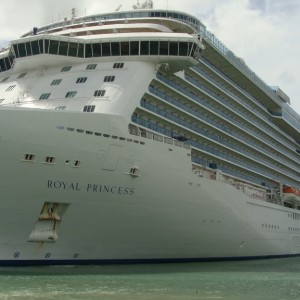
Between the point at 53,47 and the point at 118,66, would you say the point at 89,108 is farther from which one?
the point at 53,47

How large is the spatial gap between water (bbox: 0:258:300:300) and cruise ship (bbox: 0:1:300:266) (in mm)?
1310

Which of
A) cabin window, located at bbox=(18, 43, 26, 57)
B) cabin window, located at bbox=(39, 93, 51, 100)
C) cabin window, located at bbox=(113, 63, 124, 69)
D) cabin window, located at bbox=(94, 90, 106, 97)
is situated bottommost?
cabin window, located at bbox=(94, 90, 106, 97)

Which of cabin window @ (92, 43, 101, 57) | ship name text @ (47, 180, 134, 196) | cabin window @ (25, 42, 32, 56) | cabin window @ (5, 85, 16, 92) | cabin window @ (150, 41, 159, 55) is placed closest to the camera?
ship name text @ (47, 180, 134, 196)

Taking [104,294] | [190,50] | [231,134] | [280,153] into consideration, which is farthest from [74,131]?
[280,153]

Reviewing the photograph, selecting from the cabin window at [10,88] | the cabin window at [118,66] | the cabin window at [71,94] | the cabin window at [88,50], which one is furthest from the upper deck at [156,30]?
the cabin window at [71,94]

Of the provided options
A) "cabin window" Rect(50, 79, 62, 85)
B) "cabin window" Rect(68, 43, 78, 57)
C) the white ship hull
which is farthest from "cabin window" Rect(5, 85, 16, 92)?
the white ship hull

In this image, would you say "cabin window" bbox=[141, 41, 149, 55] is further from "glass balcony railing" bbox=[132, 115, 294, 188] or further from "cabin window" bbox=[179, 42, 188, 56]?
"glass balcony railing" bbox=[132, 115, 294, 188]

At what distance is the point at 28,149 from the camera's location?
645 inches

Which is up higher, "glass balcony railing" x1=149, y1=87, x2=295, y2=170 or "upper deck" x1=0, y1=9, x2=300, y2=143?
"upper deck" x1=0, y1=9, x2=300, y2=143

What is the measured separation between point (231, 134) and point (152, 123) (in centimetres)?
991

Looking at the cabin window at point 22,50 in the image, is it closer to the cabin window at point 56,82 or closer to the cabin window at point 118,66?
the cabin window at point 56,82

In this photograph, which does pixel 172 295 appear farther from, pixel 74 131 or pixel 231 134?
pixel 231 134

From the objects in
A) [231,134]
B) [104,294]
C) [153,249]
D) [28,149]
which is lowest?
[104,294]

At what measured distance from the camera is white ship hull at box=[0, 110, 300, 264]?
16.5 meters
